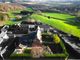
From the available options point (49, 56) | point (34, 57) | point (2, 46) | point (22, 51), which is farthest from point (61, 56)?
point (2, 46)

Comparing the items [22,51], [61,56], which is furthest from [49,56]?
[22,51]

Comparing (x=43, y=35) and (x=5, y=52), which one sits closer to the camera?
(x=5, y=52)

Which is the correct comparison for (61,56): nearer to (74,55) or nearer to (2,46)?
(74,55)

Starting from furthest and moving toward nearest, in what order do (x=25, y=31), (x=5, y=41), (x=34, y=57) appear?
(x=25, y=31), (x=5, y=41), (x=34, y=57)

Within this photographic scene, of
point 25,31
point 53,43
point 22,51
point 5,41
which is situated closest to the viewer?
point 22,51

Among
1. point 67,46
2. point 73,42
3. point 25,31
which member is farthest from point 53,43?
point 25,31

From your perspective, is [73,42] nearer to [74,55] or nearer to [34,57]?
[74,55]

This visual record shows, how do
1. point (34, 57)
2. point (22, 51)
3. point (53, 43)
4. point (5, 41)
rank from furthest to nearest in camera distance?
point (5, 41) → point (53, 43) → point (22, 51) → point (34, 57)

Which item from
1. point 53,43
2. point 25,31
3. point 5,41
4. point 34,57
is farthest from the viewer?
point 25,31

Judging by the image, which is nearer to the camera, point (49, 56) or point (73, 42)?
point (49, 56)
